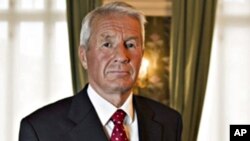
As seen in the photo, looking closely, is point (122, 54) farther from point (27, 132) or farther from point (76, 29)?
point (76, 29)

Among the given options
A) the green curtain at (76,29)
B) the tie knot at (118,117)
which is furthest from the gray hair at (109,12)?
the green curtain at (76,29)

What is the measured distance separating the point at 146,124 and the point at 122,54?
0.26 meters

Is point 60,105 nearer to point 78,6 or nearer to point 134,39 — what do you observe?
point 134,39

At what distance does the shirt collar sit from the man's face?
0.10 ft

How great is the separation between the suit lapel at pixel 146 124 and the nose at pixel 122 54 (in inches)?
8.4

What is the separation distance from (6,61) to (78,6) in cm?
88

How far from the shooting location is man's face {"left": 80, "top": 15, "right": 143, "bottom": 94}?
132 centimetres

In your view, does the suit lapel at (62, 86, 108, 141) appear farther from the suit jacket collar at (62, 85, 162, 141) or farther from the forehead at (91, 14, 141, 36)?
the forehead at (91, 14, 141, 36)

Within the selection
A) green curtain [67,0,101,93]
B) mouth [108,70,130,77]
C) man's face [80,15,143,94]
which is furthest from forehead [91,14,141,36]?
green curtain [67,0,101,93]

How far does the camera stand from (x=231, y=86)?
4336 millimetres

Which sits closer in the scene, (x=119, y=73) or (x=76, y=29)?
(x=119, y=73)

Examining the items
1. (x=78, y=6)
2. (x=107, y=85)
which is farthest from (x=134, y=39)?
(x=78, y=6)

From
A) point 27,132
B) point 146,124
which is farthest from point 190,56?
point 27,132

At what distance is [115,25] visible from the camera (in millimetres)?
1345
